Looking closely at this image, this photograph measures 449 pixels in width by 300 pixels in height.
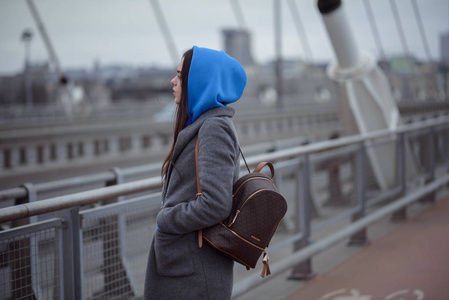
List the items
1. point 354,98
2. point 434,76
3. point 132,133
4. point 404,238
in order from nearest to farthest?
point 404,238 < point 354,98 < point 132,133 < point 434,76

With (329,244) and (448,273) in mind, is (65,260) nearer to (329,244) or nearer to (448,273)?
(329,244)

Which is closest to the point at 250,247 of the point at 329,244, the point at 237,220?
the point at 237,220

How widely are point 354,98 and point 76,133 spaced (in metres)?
13.3

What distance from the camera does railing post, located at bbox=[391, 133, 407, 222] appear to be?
7996 millimetres

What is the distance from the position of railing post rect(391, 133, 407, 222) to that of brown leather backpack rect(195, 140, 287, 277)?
588 cm

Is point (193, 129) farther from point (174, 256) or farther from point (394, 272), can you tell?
point (394, 272)

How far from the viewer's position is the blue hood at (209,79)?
2.39m

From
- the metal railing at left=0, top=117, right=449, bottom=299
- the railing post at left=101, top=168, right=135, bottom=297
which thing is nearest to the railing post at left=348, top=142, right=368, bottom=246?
the metal railing at left=0, top=117, right=449, bottom=299

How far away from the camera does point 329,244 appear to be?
5527mm

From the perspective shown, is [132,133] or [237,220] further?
[132,133]

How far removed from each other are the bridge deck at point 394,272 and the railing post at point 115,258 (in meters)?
1.73

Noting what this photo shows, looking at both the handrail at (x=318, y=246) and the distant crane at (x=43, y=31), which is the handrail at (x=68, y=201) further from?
the distant crane at (x=43, y=31)

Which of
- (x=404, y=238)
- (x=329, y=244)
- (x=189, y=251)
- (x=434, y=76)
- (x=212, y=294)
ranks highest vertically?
(x=189, y=251)

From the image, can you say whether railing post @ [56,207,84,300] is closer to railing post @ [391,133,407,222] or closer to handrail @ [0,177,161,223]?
handrail @ [0,177,161,223]
